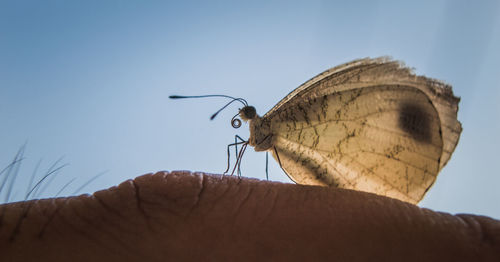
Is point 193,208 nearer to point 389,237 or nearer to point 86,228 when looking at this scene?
point 86,228

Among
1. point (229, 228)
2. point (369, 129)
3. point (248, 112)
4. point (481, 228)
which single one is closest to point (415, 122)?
point (369, 129)

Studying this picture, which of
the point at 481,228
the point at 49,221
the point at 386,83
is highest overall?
the point at 386,83

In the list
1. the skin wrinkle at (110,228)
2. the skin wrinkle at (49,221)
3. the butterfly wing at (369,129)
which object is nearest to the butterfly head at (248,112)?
the butterfly wing at (369,129)

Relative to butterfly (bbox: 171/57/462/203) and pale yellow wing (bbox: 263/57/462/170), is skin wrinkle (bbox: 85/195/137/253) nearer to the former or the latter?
butterfly (bbox: 171/57/462/203)

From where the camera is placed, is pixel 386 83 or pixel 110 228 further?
pixel 386 83

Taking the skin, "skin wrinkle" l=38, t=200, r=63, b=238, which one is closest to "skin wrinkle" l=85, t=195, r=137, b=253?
the skin

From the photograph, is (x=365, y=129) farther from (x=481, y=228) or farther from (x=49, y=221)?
(x=49, y=221)

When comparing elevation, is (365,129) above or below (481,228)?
above
